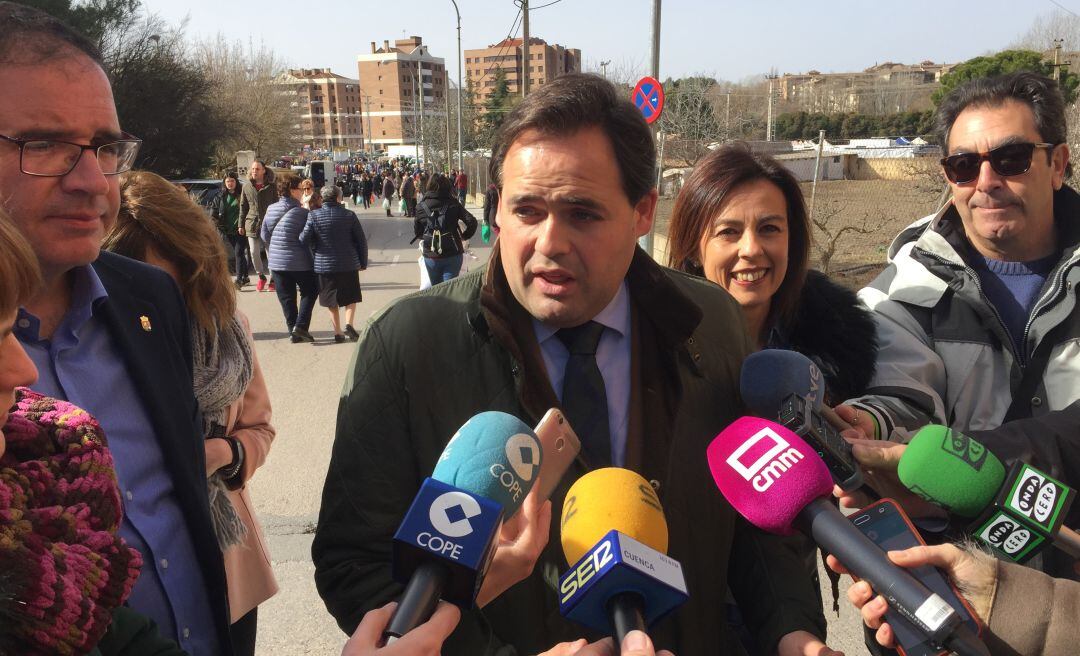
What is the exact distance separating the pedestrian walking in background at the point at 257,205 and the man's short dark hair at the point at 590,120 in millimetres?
10713

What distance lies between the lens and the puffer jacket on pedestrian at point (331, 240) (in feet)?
28.6

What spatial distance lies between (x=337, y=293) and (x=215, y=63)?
47037mm

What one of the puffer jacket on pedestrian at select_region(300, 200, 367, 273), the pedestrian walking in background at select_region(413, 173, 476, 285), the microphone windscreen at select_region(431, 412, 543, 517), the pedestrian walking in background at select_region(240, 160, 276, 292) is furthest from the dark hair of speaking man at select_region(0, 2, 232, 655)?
the pedestrian walking in background at select_region(240, 160, 276, 292)

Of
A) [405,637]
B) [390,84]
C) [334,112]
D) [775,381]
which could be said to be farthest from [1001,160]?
[334,112]

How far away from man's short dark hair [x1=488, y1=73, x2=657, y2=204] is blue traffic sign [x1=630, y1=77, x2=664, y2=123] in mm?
8734

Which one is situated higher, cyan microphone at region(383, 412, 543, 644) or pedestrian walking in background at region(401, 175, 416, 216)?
cyan microphone at region(383, 412, 543, 644)

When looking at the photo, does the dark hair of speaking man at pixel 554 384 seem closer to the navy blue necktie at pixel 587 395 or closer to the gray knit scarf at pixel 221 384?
the navy blue necktie at pixel 587 395

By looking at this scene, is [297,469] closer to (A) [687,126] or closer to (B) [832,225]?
(B) [832,225]

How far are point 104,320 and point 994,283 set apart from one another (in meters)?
2.63

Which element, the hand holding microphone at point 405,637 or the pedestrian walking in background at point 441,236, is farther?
the pedestrian walking in background at point 441,236

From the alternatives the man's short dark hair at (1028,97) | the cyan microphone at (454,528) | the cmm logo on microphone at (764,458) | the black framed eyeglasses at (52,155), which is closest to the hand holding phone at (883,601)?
the cmm logo on microphone at (764,458)

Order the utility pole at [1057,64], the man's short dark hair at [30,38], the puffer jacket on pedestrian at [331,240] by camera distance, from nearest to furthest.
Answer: the man's short dark hair at [30,38] < the utility pole at [1057,64] < the puffer jacket on pedestrian at [331,240]

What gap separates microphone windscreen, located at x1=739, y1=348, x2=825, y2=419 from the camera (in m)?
1.85

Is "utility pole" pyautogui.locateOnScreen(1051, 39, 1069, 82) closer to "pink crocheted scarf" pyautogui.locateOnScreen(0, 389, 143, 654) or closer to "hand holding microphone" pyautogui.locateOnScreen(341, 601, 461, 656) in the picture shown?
"hand holding microphone" pyautogui.locateOnScreen(341, 601, 461, 656)
